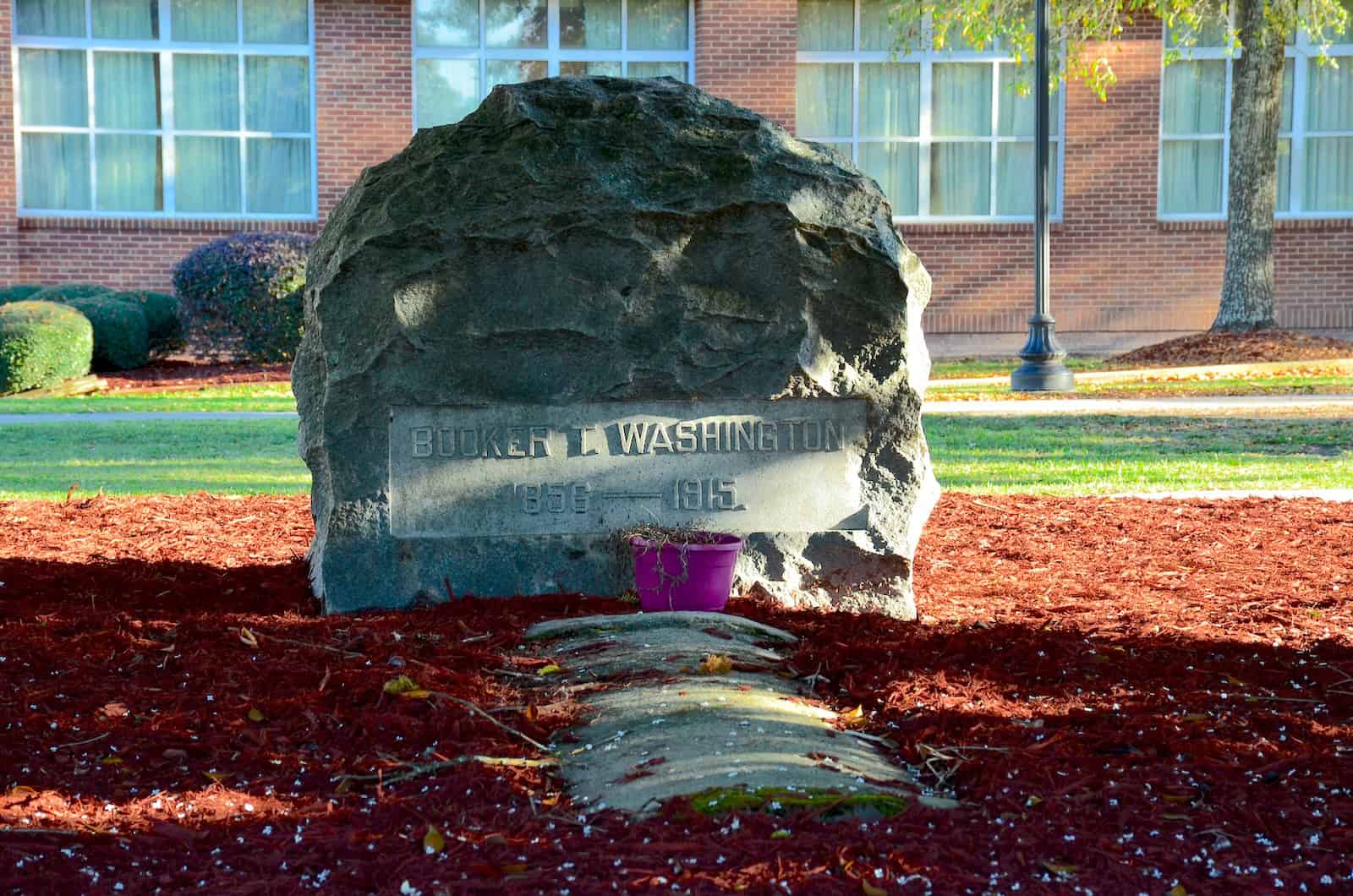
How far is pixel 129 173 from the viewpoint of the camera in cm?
1908

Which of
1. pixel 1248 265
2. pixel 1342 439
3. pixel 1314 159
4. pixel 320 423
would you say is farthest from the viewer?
pixel 1314 159

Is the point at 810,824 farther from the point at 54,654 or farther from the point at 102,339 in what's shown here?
the point at 102,339

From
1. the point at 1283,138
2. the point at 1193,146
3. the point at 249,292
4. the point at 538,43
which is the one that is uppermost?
the point at 538,43

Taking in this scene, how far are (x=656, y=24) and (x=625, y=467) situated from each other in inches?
614

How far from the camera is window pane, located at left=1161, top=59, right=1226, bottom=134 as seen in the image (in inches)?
794

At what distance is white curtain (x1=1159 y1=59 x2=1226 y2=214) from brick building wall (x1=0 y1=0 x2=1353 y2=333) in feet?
1.97

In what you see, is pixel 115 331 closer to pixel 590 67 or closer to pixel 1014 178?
pixel 590 67

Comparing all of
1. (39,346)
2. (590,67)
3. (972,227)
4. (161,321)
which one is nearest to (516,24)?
(590,67)

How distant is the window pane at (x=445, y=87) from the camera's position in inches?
762

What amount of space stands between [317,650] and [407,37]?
52.7 ft

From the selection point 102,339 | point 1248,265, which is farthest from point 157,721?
point 1248,265

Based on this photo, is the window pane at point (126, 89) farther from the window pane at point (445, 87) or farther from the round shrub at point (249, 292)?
the round shrub at point (249, 292)

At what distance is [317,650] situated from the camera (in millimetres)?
4312

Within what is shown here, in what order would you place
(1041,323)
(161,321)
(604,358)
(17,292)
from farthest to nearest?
(17,292), (161,321), (1041,323), (604,358)
